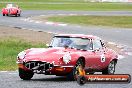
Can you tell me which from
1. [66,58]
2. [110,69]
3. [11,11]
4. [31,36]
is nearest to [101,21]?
[11,11]

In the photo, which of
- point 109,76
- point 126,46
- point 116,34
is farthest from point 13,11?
point 109,76

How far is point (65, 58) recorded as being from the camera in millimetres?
12820

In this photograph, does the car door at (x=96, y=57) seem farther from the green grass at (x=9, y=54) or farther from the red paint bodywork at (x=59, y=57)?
the green grass at (x=9, y=54)

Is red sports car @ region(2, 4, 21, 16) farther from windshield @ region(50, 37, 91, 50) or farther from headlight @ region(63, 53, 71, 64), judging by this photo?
headlight @ region(63, 53, 71, 64)

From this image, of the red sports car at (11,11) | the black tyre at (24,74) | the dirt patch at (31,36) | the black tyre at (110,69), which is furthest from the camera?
the red sports car at (11,11)

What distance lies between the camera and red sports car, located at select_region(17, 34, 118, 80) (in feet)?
41.6

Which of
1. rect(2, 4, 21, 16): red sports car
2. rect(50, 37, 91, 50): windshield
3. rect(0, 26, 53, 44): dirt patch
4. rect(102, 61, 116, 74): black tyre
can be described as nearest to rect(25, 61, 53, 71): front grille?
rect(50, 37, 91, 50): windshield

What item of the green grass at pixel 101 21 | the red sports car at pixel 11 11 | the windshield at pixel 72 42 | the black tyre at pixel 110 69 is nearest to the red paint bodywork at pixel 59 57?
the windshield at pixel 72 42

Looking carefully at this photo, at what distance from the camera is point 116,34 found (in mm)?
37469

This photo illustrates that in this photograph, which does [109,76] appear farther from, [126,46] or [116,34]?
[116,34]

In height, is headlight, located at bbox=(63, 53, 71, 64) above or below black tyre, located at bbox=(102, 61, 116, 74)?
above

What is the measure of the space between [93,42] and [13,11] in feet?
151

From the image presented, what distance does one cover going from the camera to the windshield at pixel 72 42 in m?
13.9

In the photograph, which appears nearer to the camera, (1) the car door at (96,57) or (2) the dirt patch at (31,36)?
(1) the car door at (96,57)
